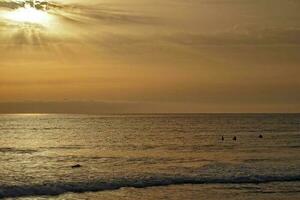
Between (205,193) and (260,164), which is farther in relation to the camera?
→ (260,164)

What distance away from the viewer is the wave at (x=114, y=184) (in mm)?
34641

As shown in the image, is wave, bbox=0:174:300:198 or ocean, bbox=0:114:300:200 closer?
ocean, bbox=0:114:300:200

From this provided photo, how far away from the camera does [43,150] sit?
69688 mm

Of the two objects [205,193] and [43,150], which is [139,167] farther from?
[43,150]

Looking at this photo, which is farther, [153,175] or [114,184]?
[153,175]

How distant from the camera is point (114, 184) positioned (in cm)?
3725

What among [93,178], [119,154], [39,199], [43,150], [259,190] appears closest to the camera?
[39,199]

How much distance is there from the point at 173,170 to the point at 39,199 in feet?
49.8

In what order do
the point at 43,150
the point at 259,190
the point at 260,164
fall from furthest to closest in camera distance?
the point at 43,150 → the point at 260,164 → the point at 259,190

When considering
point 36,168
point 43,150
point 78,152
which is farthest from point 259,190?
point 43,150

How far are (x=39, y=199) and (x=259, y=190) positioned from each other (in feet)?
44.1

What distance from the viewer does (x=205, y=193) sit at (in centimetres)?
3269

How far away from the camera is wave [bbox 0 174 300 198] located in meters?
34.6

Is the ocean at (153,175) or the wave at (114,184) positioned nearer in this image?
the ocean at (153,175)
